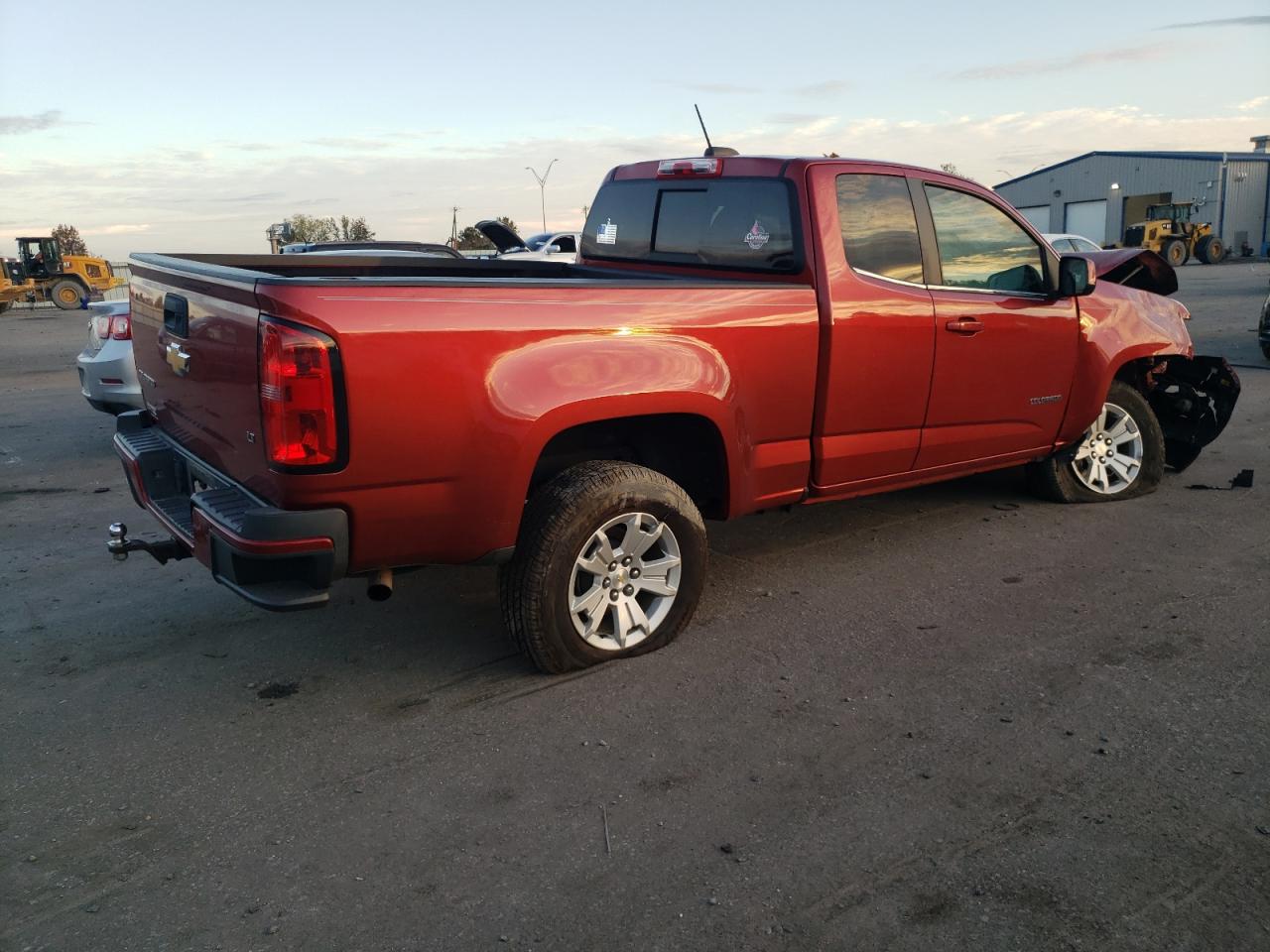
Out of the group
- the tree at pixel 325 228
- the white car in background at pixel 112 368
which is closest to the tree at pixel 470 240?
the tree at pixel 325 228

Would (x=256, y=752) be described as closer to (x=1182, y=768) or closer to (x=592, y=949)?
(x=592, y=949)

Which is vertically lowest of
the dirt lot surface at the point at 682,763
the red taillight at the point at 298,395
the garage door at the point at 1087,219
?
the dirt lot surface at the point at 682,763

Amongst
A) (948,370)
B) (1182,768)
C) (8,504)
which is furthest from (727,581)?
(8,504)

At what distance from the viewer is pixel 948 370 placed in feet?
16.5

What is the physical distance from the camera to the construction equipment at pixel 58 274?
33.1 m

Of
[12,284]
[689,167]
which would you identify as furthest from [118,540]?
[12,284]

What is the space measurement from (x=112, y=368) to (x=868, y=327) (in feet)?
18.6

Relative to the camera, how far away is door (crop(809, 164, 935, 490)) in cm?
453

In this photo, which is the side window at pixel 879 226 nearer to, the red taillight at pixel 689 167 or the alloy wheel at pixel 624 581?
the red taillight at pixel 689 167

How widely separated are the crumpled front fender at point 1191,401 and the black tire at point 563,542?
430 cm

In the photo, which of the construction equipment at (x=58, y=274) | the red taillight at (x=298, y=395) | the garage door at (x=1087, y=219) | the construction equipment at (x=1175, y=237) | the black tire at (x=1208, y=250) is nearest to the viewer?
the red taillight at (x=298, y=395)

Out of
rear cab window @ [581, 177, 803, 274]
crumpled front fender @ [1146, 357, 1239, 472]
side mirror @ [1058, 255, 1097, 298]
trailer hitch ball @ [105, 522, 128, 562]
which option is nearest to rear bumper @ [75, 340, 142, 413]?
rear cab window @ [581, 177, 803, 274]

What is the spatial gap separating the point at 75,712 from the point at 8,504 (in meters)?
3.70

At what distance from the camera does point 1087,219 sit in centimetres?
6300
